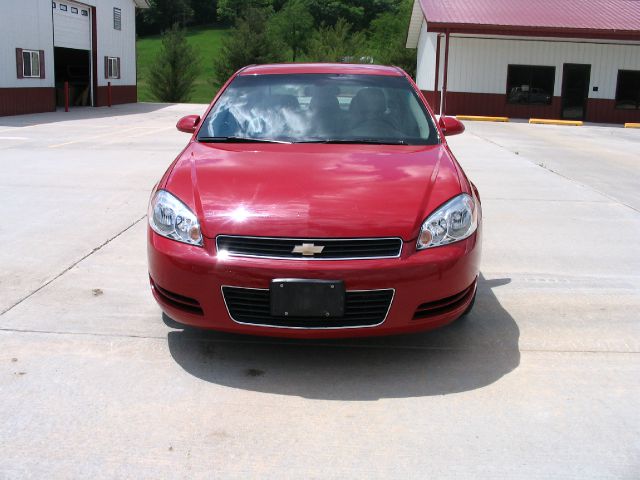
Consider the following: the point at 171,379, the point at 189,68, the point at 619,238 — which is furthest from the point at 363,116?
the point at 189,68

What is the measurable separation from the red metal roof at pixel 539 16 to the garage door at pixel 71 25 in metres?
13.3

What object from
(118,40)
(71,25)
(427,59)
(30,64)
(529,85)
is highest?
(71,25)

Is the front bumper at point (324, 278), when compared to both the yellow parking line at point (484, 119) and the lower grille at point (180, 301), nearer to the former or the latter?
the lower grille at point (180, 301)

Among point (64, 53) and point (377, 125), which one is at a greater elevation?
point (64, 53)

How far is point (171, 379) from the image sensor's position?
12.7 feet

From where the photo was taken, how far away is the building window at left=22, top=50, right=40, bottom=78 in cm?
2447

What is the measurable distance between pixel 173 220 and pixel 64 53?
98.1 feet

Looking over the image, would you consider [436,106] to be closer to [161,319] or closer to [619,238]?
[619,238]

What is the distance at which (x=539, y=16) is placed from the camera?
28016 mm

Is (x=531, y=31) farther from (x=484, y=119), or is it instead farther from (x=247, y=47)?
(x=247, y=47)

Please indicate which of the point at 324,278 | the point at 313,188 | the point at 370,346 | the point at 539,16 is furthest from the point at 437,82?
the point at 324,278

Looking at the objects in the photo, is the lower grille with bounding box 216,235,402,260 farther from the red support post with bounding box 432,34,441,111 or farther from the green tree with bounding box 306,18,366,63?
the green tree with bounding box 306,18,366,63

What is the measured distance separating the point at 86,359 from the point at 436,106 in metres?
27.5

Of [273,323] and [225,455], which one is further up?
[273,323]
